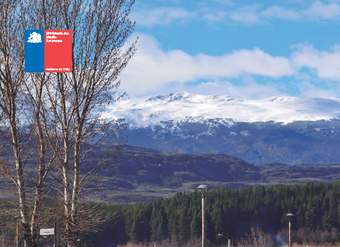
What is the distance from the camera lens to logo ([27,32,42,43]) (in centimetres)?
2817

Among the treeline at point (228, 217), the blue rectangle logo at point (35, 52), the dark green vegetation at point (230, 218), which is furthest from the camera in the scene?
the treeline at point (228, 217)

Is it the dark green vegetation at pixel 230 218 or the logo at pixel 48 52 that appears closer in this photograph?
the logo at pixel 48 52

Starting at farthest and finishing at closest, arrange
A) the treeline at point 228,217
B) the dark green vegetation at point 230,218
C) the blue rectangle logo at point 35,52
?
1. the treeline at point 228,217
2. the dark green vegetation at point 230,218
3. the blue rectangle logo at point 35,52

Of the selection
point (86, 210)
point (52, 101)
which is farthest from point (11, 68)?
point (86, 210)

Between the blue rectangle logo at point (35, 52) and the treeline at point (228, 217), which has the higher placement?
the blue rectangle logo at point (35, 52)

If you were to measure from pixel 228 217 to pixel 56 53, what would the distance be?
6309 inches

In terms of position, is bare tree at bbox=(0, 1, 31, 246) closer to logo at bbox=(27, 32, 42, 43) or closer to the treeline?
logo at bbox=(27, 32, 42, 43)

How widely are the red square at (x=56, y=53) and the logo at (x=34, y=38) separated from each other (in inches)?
11.6

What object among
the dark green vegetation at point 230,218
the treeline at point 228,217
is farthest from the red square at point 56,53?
the treeline at point 228,217

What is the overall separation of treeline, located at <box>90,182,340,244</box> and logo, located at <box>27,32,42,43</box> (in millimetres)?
148077

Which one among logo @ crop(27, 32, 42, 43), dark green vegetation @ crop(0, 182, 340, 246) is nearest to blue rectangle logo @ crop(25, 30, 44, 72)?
logo @ crop(27, 32, 42, 43)

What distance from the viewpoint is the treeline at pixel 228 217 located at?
18050 cm

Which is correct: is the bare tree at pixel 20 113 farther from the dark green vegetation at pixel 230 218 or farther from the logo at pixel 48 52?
the dark green vegetation at pixel 230 218

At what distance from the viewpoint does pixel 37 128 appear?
107 feet
